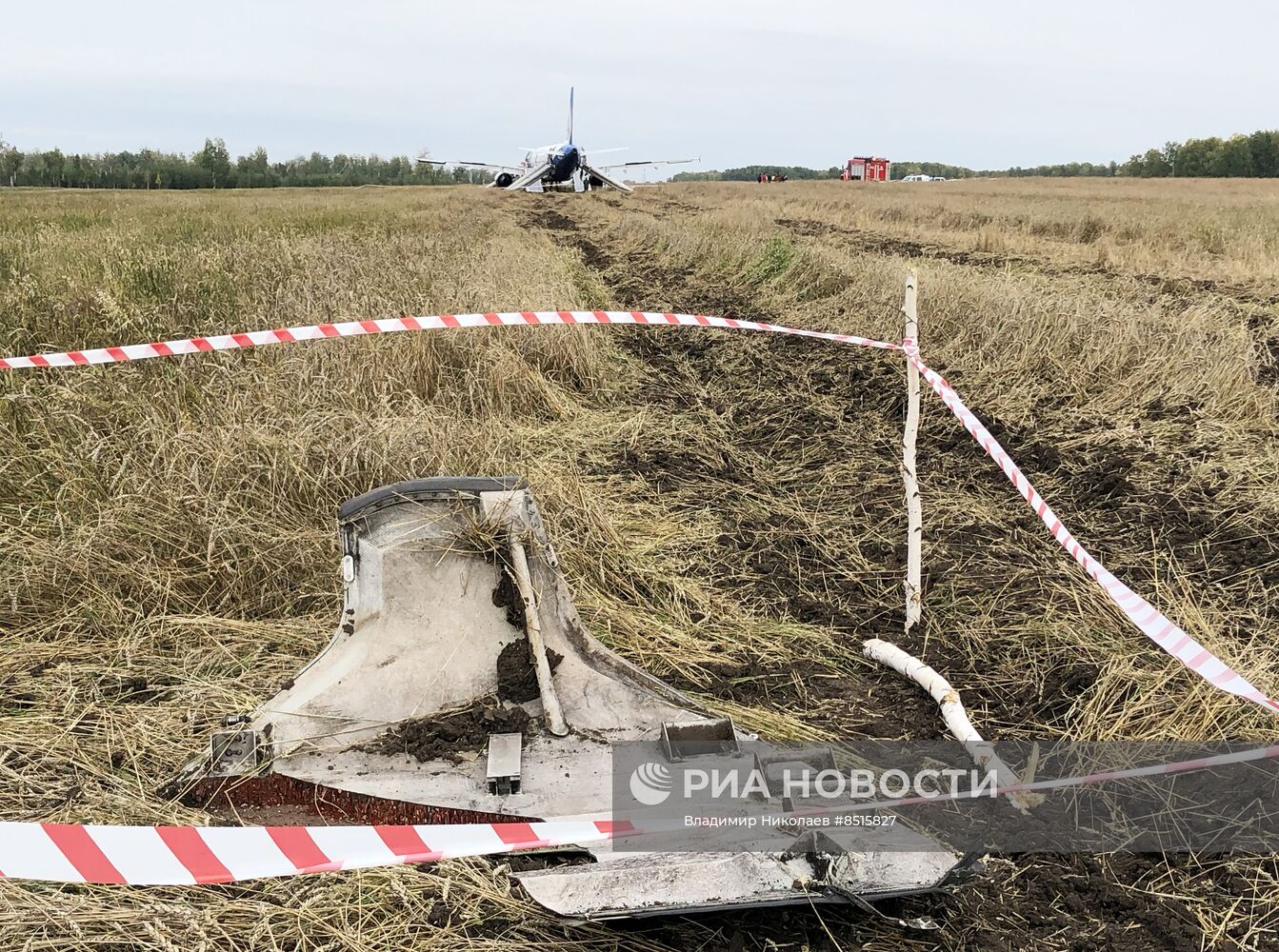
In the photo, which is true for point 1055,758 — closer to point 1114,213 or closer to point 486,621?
point 486,621

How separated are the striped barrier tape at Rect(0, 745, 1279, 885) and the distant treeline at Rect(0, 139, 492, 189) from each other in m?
59.4

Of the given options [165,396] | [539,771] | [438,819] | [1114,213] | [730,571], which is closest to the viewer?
[438,819]

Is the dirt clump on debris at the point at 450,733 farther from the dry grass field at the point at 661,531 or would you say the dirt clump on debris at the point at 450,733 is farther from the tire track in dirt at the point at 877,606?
the tire track in dirt at the point at 877,606

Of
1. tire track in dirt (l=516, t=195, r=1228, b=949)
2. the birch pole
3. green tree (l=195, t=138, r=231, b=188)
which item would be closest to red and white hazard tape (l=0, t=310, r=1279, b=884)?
tire track in dirt (l=516, t=195, r=1228, b=949)

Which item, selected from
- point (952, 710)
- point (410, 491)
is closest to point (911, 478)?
point (952, 710)

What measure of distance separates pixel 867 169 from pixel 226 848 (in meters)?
89.5

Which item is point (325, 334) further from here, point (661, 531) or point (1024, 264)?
point (1024, 264)

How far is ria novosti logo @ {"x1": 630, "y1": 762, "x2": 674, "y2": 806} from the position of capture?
2.29m

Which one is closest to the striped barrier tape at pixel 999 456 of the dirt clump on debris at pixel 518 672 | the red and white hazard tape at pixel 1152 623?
the red and white hazard tape at pixel 1152 623

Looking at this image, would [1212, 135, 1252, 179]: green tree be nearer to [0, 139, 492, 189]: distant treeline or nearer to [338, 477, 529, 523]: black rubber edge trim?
[0, 139, 492, 189]: distant treeline

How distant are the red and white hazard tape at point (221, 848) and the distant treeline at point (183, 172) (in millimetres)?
59440

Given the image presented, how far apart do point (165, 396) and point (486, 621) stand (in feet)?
10.7

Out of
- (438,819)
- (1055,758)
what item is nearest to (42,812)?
(438,819)

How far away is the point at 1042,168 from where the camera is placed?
319ft
